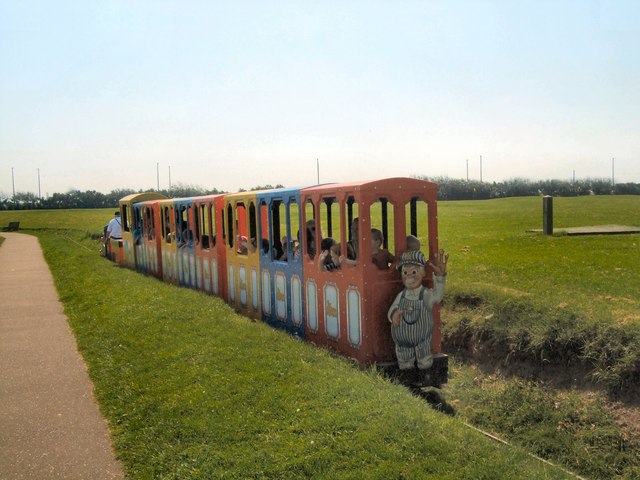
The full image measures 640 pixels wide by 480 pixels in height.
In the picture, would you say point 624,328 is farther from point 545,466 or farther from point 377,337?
point 545,466

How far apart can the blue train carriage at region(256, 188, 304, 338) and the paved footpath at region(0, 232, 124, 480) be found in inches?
118

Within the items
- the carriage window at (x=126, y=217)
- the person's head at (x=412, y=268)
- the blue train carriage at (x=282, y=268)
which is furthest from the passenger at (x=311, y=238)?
the carriage window at (x=126, y=217)

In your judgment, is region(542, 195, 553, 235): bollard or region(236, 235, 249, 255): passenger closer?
region(236, 235, 249, 255): passenger

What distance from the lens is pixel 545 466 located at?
5750 millimetres

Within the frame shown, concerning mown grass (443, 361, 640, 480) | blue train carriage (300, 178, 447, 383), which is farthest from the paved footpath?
mown grass (443, 361, 640, 480)

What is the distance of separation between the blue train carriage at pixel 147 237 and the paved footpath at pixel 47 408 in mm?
4650

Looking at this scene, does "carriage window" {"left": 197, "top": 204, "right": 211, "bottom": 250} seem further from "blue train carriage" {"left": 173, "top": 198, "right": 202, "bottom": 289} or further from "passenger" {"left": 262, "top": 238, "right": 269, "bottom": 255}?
"passenger" {"left": 262, "top": 238, "right": 269, "bottom": 255}

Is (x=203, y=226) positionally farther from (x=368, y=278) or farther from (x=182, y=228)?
(x=368, y=278)

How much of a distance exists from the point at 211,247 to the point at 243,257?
6.46 ft

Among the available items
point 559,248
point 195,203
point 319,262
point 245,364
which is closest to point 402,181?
point 319,262

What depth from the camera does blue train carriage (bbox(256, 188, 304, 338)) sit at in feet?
33.5

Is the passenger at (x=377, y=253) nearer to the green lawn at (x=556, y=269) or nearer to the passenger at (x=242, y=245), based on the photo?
the green lawn at (x=556, y=269)

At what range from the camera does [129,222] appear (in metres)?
22.2

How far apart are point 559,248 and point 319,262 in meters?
9.72
